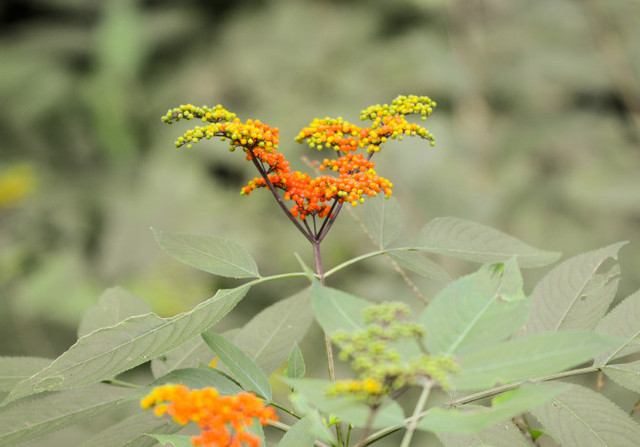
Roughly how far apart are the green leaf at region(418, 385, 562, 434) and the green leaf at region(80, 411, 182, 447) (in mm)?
400

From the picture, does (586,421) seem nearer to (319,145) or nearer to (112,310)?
(319,145)

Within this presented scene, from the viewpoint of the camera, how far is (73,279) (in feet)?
10.8

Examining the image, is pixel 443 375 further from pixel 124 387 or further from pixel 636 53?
pixel 636 53

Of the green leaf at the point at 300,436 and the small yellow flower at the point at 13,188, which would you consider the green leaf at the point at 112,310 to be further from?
the small yellow flower at the point at 13,188

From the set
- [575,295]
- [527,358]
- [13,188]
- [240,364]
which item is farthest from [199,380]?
[13,188]

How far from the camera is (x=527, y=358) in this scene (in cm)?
54

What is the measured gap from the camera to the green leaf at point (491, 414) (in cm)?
48

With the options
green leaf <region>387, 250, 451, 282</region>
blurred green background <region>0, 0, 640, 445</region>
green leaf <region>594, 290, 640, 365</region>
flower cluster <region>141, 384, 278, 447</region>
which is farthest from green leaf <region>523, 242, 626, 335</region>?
blurred green background <region>0, 0, 640, 445</region>

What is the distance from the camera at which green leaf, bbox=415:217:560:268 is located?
843 millimetres

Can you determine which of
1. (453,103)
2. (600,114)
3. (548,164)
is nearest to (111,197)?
(453,103)

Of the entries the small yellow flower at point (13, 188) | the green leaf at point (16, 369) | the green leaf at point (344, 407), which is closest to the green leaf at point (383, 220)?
the green leaf at point (344, 407)

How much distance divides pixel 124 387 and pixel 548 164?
3233 mm

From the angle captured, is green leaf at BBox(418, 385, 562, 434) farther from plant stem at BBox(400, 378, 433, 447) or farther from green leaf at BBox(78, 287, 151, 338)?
green leaf at BBox(78, 287, 151, 338)

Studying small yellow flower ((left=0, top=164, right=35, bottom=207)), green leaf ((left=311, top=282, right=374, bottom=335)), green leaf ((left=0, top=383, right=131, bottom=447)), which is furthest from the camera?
small yellow flower ((left=0, top=164, right=35, bottom=207))
